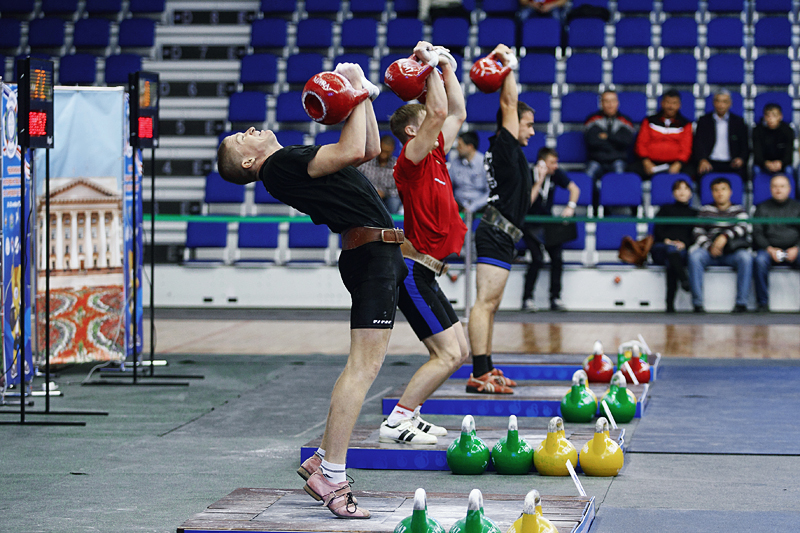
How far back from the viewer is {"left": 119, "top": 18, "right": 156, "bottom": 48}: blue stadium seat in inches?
597

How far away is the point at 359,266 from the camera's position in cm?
399

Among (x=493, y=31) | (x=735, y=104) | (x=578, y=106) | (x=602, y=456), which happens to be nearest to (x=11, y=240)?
(x=602, y=456)

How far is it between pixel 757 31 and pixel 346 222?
11437 millimetres

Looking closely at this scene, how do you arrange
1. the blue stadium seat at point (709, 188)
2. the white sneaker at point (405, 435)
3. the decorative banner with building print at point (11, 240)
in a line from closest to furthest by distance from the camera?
the white sneaker at point (405, 435)
the decorative banner with building print at point (11, 240)
the blue stadium seat at point (709, 188)

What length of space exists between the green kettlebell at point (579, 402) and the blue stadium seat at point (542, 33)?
915cm

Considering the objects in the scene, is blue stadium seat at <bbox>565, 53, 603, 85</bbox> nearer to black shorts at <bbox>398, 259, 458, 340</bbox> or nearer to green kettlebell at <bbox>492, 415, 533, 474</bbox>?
black shorts at <bbox>398, 259, 458, 340</bbox>

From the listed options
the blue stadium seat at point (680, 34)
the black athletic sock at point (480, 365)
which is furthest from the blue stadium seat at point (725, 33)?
the black athletic sock at point (480, 365)

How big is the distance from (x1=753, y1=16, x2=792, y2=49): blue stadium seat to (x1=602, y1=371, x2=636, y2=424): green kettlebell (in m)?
9.56

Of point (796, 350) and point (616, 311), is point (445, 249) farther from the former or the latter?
point (616, 311)

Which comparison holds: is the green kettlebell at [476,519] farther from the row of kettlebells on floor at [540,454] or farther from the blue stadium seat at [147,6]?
the blue stadium seat at [147,6]

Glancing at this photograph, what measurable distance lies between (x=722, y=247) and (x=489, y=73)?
19.8 ft

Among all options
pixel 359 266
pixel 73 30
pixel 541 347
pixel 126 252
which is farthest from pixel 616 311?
pixel 73 30

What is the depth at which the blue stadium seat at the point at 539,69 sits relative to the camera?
13766 millimetres

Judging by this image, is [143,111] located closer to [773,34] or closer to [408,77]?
[408,77]
